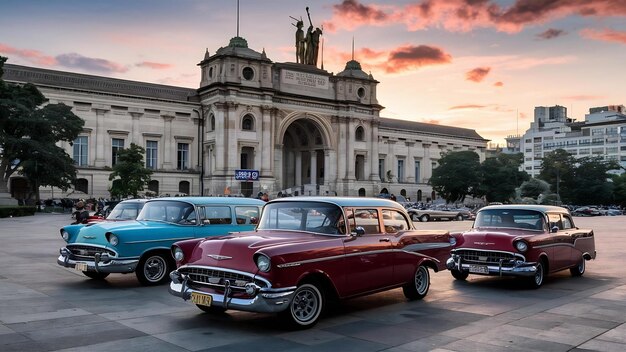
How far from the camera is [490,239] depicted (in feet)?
39.3

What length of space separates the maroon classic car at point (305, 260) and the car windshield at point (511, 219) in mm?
3240

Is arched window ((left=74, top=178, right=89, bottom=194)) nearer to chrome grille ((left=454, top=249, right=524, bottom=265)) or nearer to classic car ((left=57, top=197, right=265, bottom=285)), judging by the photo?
classic car ((left=57, top=197, right=265, bottom=285))

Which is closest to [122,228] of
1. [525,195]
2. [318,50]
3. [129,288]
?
[129,288]

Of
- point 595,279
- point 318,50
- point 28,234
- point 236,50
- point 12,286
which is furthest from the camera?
point 318,50

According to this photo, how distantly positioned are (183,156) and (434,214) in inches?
1250

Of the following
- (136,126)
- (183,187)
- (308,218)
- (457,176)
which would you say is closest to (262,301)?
(308,218)

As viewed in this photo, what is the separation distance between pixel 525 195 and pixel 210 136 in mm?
49200

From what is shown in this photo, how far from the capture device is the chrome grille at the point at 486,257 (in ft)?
38.1

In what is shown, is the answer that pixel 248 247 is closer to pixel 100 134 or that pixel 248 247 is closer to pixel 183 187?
pixel 100 134

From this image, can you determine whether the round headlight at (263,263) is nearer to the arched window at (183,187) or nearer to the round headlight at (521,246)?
the round headlight at (521,246)

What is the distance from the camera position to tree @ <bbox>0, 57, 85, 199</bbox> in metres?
41.9

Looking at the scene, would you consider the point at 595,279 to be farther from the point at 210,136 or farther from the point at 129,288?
the point at 210,136

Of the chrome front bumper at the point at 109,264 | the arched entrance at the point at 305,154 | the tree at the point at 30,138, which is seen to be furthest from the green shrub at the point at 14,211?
the arched entrance at the point at 305,154

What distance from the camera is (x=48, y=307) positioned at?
9320 millimetres
